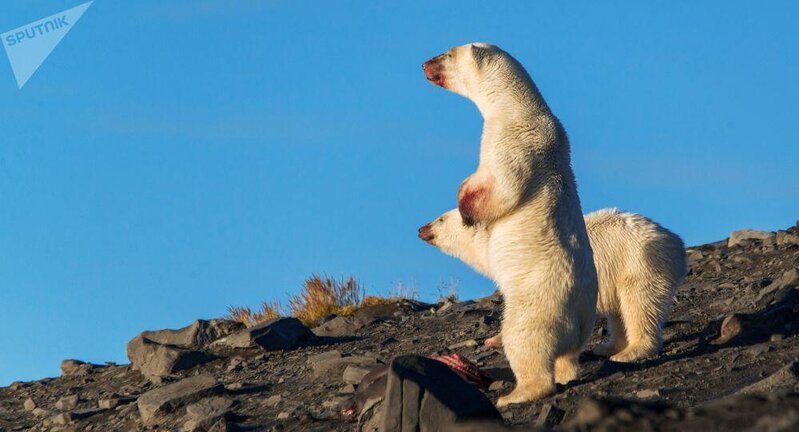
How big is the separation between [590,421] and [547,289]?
4583 mm

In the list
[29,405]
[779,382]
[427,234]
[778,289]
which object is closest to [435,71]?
[427,234]

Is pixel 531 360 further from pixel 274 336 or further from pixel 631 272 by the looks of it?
pixel 274 336

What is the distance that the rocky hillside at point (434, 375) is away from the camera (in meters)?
7.69

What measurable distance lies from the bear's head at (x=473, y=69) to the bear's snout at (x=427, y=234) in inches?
93.2

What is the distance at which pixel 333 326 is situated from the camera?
644 inches

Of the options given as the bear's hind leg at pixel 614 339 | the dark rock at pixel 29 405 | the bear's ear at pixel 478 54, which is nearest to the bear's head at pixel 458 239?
the bear's hind leg at pixel 614 339

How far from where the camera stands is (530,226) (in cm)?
913

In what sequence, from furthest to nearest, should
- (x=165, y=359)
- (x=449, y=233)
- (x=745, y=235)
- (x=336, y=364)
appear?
1. (x=745, y=235)
2. (x=165, y=359)
3. (x=336, y=364)
4. (x=449, y=233)

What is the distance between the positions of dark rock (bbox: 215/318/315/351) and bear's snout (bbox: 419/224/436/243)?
3815 mm

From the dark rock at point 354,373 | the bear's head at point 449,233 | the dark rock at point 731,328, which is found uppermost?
the bear's head at point 449,233

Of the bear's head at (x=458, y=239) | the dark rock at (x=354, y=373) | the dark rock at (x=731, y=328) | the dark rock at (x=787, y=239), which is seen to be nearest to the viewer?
the dark rock at (x=731, y=328)

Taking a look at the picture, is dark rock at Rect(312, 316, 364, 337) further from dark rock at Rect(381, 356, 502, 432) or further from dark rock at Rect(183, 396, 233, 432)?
dark rock at Rect(381, 356, 502, 432)

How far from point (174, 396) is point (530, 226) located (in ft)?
A: 16.8

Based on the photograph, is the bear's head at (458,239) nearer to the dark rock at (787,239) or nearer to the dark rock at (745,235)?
the dark rock at (787,239)
